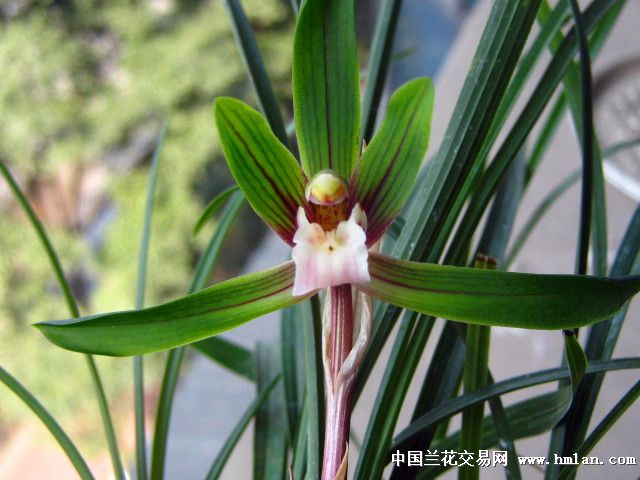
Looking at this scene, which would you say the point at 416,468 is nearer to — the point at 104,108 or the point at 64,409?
the point at 64,409

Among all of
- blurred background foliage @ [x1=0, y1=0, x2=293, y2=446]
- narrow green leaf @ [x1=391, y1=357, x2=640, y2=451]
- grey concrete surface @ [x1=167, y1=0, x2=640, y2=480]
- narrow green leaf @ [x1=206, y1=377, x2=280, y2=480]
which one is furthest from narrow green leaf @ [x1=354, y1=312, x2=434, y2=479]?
blurred background foliage @ [x1=0, y1=0, x2=293, y2=446]

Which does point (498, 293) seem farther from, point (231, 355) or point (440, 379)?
point (231, 355)

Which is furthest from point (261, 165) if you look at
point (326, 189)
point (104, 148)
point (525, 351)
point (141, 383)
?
point (104, 148)

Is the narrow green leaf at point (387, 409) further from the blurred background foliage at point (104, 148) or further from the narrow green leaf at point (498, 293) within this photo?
the blurred background foliage at point (104, 148)

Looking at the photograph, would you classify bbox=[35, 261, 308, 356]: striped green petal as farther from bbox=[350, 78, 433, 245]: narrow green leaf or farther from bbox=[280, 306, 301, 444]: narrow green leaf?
bbox=[280, 306, 301, 444]: narrow green leaf

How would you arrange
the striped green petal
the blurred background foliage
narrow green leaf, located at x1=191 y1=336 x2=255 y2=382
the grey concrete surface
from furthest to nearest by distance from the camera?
the blurred background foliage < the grey concrete surface < narrow green leaf, located at x1=191 y1=336 x2=255 y2=382 < the striped green petal

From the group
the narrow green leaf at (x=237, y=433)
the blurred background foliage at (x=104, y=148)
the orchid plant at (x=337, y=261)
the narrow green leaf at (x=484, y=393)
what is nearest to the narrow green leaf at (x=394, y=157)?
the orchid plant at (x=337, y=261)
